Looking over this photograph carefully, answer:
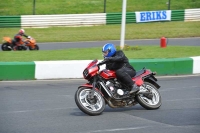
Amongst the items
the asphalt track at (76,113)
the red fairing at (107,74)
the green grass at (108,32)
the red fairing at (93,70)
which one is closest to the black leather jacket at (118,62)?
the red fairing at (107,74)

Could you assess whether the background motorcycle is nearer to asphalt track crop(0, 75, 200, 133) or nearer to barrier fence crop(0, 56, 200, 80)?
barrier fence crop(0, 56, 200, 80)

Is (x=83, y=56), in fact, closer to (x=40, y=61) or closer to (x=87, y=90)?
(x=40, y=61)

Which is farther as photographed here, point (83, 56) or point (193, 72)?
point (83, 56)

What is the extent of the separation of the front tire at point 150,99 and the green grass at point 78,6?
23.5m

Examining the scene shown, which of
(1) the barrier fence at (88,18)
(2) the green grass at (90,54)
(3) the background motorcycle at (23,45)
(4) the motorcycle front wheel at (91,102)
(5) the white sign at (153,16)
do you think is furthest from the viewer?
(5) the white sign at (153,16)

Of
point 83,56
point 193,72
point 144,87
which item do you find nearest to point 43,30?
point 83,56

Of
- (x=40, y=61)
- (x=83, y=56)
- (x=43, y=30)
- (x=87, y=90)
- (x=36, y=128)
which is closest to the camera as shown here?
(x=36, y=128)

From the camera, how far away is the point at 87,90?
966 centimetres

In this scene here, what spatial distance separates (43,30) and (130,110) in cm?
2097

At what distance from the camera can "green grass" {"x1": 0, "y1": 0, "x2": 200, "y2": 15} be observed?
33656 mm

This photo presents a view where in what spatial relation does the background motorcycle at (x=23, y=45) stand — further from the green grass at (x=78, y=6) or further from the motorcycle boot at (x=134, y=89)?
the motorcycle boot at (x=134, y=89)

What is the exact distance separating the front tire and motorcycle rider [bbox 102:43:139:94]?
33 cm

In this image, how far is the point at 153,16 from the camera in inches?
1320

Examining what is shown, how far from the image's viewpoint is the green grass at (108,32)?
2883 cm
